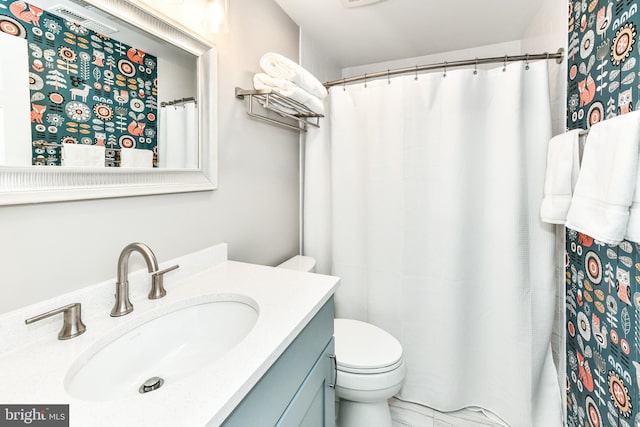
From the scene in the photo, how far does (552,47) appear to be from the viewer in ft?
4.97

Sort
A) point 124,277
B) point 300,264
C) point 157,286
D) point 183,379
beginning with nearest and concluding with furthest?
point 183,379 < point 124,277 < point 157,286 < point 300,264

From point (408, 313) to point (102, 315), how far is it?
4.77 ft

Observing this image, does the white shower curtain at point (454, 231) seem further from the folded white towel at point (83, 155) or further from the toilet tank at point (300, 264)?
the folded white towel at point (83, 155)

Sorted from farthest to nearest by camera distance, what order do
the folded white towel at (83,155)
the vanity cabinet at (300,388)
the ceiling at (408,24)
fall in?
the ceiling at (408,24), the folded white towel at (83,155), the vanity cabinet at (300,388)

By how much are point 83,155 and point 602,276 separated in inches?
66.7

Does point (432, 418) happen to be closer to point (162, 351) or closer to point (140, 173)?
point (162, 351)

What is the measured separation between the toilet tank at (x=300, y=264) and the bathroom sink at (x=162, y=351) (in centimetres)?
71

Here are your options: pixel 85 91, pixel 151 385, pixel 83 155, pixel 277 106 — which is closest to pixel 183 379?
pixel 151 385

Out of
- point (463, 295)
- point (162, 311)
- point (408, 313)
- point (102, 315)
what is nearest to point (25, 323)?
point (102, 315)

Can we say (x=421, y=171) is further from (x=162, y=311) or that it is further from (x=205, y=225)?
(x=162, y=311)

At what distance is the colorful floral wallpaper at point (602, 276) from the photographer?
3.07 ft

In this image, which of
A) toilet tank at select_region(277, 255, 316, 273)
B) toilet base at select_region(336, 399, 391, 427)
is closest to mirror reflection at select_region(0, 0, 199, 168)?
toilet tank at select_region(277, 255, 316, 273)

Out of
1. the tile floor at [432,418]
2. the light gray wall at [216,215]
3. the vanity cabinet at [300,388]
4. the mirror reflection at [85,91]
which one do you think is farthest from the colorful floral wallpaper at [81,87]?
the tile floor at [432,418]

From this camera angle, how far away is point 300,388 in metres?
0.85
